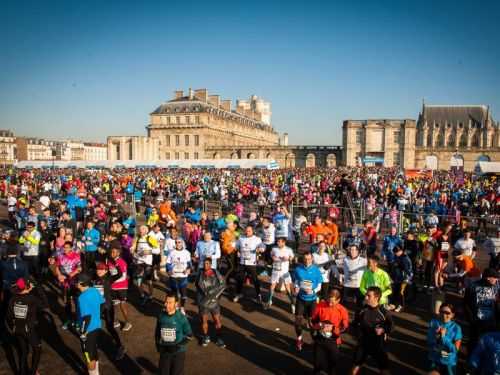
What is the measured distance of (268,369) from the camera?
543cm

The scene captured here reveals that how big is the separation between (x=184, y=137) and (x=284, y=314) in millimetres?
68243

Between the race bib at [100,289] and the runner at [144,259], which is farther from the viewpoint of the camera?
the runner at [144,259]

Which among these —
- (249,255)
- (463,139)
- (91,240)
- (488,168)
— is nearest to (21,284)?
(91,240)

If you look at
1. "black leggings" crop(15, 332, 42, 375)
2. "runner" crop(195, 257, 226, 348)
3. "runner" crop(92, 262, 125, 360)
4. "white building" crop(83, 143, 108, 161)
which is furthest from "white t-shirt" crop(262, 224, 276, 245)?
"white building" crop(83, 143, 108, 161)

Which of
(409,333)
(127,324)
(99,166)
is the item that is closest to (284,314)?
(409,333)

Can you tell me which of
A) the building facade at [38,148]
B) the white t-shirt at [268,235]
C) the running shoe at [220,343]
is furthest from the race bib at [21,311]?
the building facade at [38,148]

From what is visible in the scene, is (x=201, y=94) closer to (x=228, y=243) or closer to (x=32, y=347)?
(x=228, y=243)

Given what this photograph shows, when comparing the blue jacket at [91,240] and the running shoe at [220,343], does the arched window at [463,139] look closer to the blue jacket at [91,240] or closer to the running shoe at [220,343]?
the blue jacket at [91,240]

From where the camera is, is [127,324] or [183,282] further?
[183,282]

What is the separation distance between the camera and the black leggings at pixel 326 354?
4.73 meters

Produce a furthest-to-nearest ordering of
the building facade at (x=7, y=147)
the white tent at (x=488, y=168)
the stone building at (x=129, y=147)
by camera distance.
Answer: the building facade at (x=7, y=147) → the stone building at (x=129, y=147) → the white tent at (x=488, y=168)

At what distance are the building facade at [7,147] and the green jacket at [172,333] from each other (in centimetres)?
11664

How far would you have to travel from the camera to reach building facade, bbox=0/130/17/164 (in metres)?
104

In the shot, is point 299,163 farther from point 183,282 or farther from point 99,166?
point 183,282
